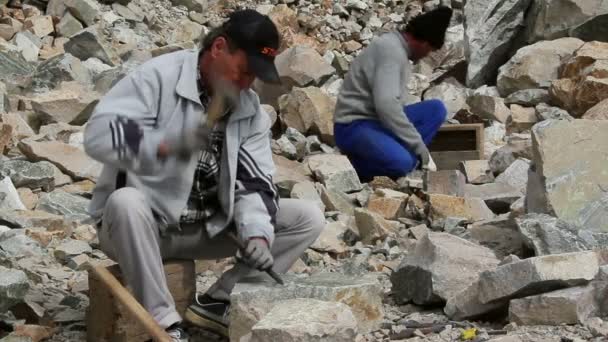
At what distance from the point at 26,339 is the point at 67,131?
3664 mm

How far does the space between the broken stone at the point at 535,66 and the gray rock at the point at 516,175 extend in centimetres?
263

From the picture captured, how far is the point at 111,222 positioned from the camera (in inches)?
134

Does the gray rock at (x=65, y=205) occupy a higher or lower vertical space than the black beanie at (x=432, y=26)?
lower

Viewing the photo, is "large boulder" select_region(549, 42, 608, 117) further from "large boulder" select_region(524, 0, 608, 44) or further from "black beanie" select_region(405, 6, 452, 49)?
"black beanie" select_region(405, 6, 452, 49)

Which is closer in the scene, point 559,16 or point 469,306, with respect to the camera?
point 469,306

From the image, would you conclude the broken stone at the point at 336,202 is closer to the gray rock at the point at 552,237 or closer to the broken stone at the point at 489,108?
the gray rock at the point at 552,237

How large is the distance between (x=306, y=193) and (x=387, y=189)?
65 cm

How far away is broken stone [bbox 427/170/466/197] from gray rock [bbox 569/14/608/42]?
Answer: 4.16 metres

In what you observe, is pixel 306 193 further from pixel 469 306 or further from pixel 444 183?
pixel 469 306

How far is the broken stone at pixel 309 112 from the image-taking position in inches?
299

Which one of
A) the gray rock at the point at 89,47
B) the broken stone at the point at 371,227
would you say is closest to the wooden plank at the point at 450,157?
the broken stone at the point at 371,227

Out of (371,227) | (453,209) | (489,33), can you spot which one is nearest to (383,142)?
(453,209)

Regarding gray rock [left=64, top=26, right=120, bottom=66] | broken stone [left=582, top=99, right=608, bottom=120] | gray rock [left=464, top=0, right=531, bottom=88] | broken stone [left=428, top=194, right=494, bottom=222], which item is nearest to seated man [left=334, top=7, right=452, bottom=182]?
broken stone [left=428, top=194, right=494, bottom=222]

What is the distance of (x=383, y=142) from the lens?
640 cm
